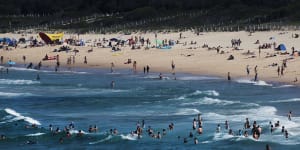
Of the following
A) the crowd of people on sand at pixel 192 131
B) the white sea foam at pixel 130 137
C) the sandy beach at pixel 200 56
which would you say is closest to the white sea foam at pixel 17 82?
the sandy beach at pixel 200 56

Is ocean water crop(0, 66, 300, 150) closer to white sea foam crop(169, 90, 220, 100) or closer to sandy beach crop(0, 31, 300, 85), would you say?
white sea foam crop(169, 90, 220, 100)

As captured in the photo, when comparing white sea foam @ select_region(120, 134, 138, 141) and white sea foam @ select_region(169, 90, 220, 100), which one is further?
white sea foam @ select_region(169, 90, 220, 100)

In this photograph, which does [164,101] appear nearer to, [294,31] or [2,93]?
[2,93]

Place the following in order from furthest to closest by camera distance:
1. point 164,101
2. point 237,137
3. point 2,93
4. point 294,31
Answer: point 294,31 → point 2,93 → point 164,101 → point 237,137

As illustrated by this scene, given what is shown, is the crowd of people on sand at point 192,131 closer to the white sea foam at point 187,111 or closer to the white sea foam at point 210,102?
the white sea foam at point 187,111

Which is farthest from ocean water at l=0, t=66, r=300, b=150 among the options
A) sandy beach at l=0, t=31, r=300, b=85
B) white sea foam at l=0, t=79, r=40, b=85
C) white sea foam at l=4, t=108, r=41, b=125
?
sandy beach at l=0, t=31, r=300, b=85

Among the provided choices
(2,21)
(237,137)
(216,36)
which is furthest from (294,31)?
(2,21)
